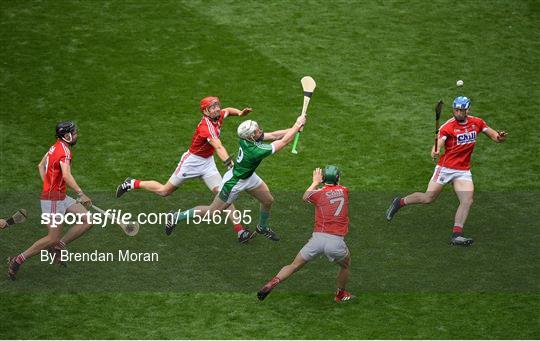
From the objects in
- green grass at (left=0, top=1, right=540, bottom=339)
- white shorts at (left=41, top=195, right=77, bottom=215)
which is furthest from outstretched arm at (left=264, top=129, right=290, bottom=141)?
white shorts at (left=41, top=195, right=77, bottom=215)

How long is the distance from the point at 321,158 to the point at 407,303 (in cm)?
529

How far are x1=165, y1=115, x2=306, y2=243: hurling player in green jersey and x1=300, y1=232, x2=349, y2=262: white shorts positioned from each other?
73.4 inches

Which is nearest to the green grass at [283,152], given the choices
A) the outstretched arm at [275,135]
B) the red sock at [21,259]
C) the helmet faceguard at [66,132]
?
the red sock at [21,259]

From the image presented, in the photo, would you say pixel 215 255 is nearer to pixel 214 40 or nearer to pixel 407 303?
pixel 407 303

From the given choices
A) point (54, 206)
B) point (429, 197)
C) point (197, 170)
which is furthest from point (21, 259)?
point (429, 197)

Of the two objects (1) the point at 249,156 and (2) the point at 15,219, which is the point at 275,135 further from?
(2) the point at 15,219

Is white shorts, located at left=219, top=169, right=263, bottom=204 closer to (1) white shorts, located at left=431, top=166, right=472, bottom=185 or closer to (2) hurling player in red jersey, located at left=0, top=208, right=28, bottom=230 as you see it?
(1) white shorts, located at left=431, top=166, right=472, bottom=185

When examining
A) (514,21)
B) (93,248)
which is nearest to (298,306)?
(93,248)

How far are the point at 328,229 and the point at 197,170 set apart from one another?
3228 mm

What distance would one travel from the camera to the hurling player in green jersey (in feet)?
52.2

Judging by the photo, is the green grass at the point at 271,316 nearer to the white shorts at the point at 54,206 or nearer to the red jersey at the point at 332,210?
the red jersey at the point at 332,210

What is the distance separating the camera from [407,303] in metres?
15.1

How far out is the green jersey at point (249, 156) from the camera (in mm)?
15984

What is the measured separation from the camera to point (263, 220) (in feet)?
56.2
